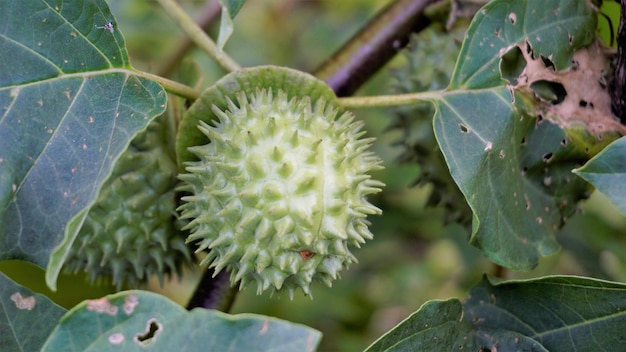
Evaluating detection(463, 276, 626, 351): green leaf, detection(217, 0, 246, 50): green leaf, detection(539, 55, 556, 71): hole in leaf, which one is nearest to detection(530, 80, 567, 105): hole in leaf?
detection(539, 55, 556, 71): hole in leaf

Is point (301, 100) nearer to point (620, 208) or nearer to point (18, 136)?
point (18, 136)

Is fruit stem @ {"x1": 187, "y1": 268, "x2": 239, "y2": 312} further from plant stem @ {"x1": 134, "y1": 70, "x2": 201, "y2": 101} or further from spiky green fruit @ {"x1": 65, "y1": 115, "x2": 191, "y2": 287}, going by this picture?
plant stem @ {"x1": 134, "y1": 70, "x2": 201, "y2": 101}

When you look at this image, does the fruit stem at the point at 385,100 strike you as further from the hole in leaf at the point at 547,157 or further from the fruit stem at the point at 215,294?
the fruit stem at the point at 215,294

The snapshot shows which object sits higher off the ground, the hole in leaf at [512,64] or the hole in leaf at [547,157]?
the hole in leaf at [512,64]

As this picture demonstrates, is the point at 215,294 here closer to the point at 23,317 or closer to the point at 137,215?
the point at 137,215

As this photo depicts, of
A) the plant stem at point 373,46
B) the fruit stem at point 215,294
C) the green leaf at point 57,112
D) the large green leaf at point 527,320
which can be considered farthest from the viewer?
the plant stem at point 373,46

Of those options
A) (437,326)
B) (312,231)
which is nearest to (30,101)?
(312,231)

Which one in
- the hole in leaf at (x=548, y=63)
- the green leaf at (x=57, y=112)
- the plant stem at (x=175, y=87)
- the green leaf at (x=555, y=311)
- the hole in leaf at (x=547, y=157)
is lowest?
the green leaf at (x=555, y=311)

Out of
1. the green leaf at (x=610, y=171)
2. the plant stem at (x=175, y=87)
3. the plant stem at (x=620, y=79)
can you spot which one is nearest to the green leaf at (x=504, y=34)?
the plant stem at (x=620, y=79)
